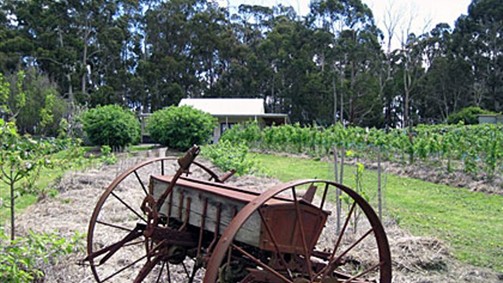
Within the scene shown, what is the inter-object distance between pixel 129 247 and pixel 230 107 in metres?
29.7

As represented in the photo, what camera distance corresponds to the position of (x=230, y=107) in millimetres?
34656

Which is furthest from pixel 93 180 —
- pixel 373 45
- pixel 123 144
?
pixel 373 45

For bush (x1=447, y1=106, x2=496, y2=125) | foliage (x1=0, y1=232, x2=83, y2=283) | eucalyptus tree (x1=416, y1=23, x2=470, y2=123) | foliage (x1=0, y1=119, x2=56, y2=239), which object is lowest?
foliage (x1=0, y1=232, x2=83, y2=283)

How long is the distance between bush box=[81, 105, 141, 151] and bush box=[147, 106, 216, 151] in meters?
1.48

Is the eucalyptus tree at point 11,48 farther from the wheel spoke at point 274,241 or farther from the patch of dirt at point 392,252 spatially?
the wheel spoke at point 274,241

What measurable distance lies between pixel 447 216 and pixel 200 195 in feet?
19.7

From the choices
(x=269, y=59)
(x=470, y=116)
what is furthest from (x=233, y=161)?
(x=269, y=59)

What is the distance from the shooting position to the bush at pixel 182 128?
823 inches

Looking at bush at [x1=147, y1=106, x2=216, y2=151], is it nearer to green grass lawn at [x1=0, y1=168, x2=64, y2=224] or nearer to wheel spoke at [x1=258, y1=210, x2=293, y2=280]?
green grass lawn at [x1=0, y1=168, x2=64, y2=224]

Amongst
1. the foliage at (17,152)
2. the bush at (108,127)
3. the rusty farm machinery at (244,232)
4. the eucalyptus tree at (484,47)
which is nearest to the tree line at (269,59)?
the eucalyptus tree at (484,47)

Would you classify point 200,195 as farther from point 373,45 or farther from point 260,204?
point 373,45

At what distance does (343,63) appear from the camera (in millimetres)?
45031

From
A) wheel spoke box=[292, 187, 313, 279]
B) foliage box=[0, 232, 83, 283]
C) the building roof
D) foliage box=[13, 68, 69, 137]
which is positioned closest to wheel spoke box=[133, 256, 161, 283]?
foliage box=[0, 232, 83, 283]

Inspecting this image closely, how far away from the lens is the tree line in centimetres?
3962
